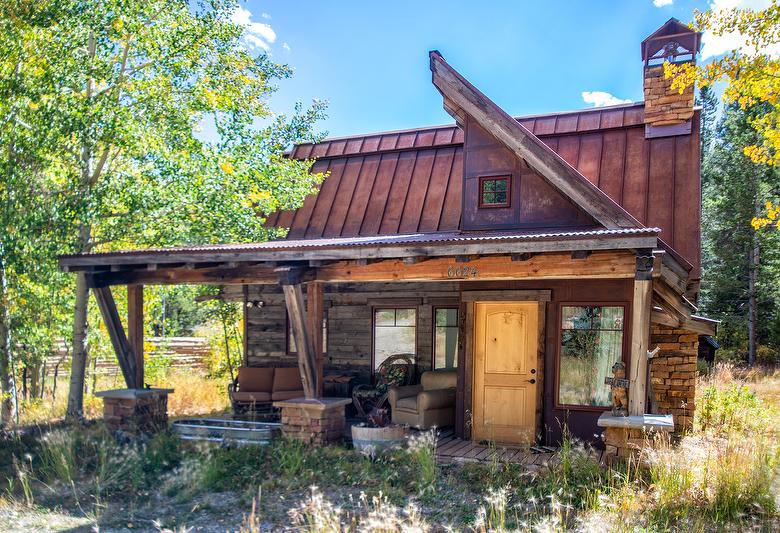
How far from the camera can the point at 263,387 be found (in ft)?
40.6

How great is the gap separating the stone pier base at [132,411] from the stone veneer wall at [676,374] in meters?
7.48

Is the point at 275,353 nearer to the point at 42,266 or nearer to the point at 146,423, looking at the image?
the point at 146,423

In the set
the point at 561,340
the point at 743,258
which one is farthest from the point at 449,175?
the point at 743,258

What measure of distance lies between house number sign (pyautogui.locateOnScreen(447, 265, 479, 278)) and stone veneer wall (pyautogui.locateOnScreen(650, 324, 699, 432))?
142 inches

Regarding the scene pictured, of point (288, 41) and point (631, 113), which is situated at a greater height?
point (288, 41)

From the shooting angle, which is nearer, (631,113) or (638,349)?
(638,349)

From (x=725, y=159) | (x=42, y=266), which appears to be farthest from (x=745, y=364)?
(x=42, y=266)

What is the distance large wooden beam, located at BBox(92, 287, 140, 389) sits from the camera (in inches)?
410

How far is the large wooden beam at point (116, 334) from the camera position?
410 inches

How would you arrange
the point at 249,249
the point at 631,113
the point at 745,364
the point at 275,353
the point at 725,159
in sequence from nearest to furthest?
the point at 249,249 < the point at 631,113 < the point at 275,353 < the point at 745,364 < the point at 725,159

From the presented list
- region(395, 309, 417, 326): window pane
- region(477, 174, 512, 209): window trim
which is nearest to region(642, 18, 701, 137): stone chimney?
region(477, 174, 512, 209): window trim

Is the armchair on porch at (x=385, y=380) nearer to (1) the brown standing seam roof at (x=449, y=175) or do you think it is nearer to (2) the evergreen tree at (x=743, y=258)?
(1) the brown standing seam roof at (x=449, y=175)

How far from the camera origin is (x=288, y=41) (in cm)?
1512

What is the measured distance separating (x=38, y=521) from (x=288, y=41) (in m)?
11.2
